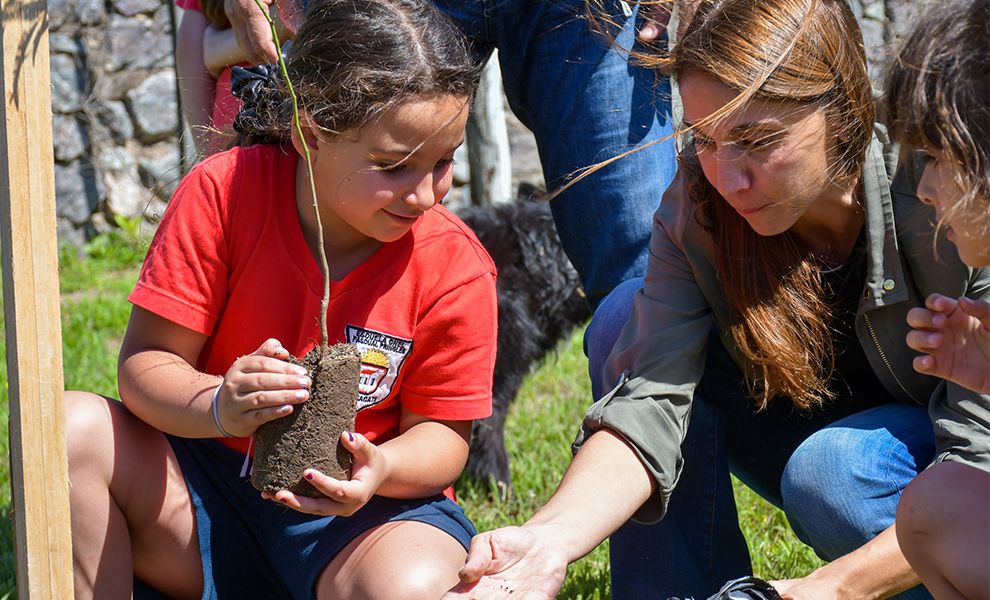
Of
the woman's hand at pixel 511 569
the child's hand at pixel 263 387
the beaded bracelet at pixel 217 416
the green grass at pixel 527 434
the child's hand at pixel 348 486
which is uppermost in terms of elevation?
the child's hand at pixel 263 387

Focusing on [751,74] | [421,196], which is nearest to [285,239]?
[421,196]

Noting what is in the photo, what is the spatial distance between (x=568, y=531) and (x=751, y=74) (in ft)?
2.51

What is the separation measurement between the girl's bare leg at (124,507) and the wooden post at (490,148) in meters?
3.27

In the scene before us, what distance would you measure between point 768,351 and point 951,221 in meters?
0.50

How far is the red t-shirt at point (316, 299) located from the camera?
1.97 m

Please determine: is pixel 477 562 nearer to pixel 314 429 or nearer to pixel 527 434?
pixel 314 429

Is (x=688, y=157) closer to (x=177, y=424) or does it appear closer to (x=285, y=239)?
(x=285, y=239)

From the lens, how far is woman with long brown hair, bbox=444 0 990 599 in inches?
67.5

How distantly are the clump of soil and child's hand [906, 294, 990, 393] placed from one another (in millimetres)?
849

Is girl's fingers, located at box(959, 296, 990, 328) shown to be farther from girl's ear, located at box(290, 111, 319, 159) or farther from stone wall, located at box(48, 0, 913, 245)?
stone wall, located at box(48, 0, 913, 245)

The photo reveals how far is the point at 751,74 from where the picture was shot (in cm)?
171

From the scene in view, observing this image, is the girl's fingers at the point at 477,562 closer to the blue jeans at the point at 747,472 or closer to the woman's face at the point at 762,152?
the blue jeans at the point at 747,472

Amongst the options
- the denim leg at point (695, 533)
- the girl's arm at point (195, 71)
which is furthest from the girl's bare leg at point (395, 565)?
the girl's arm at point (195, 71)

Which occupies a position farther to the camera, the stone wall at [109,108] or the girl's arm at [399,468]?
the stone wall at [109,108]
